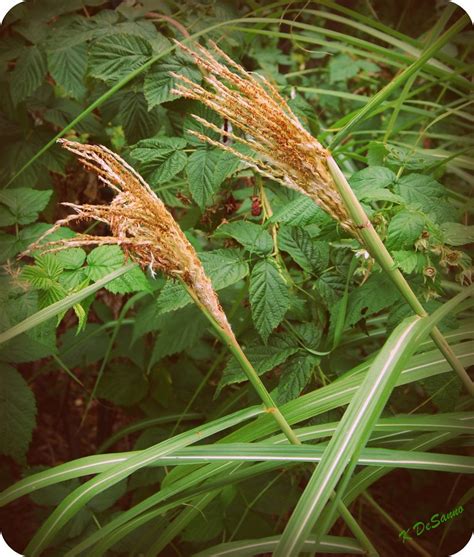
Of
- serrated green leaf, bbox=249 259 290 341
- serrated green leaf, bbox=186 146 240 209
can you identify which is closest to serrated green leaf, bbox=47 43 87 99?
serrated green leaf, bbox=186 146 240 209

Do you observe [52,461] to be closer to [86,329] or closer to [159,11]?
[86,329]

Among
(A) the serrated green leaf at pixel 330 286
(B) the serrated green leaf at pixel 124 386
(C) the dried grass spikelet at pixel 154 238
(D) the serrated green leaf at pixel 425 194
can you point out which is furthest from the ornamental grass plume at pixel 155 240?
(B) the serrated green leaf at pixel 124 386

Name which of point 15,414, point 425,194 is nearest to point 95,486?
point 15,414

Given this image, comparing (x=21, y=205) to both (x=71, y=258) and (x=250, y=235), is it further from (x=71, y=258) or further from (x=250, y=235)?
(x=250, y=235)

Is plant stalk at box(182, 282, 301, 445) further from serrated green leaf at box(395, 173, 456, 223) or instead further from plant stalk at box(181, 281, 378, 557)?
serrated green leaf at box(395, 173, 456, 223)

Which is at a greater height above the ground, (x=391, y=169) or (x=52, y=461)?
(x=391, y=169)

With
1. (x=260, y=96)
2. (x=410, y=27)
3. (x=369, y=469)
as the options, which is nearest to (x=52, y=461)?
(x=369, y=469)

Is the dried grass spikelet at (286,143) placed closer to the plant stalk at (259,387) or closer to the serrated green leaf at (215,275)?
the plant stalk at (259,387)
